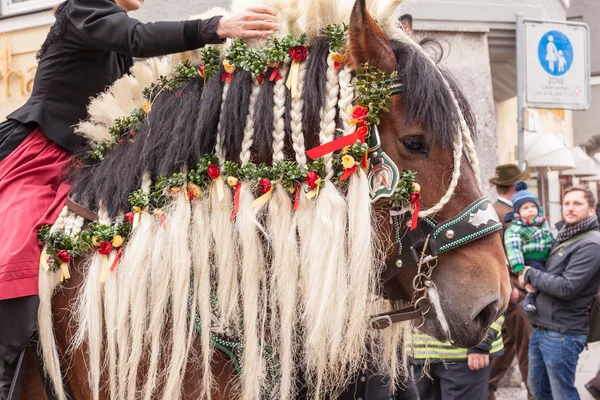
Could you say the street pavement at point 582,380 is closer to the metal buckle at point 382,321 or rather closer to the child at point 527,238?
the child at point 527,238

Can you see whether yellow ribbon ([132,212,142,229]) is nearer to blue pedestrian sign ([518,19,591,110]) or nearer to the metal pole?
the metal pole

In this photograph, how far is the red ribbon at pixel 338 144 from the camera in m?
2.15

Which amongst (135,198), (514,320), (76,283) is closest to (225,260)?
(135,198)

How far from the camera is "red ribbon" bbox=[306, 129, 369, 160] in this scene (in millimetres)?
2150

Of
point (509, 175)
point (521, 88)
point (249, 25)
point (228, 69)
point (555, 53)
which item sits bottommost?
point (509, 175)

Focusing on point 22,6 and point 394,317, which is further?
point 22,6

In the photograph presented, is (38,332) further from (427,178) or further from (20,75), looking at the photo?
(20,75)

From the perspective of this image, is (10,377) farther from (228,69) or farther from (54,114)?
(228,69)

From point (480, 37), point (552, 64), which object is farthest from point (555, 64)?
point (480, 37)

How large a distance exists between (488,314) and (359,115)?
0.69m

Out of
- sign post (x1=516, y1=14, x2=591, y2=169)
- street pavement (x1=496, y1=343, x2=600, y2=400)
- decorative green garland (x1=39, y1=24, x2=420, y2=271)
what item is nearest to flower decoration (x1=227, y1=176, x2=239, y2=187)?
decorative green garland (x1=39, y1=24, x2=420, y2=271)

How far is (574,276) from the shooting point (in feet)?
18.1

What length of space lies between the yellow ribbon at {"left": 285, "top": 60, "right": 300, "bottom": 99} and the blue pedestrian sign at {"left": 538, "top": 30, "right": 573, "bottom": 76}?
676 cm

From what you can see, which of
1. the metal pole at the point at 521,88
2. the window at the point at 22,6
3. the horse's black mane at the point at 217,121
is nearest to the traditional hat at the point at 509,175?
the metal pole at the point at 521,88
